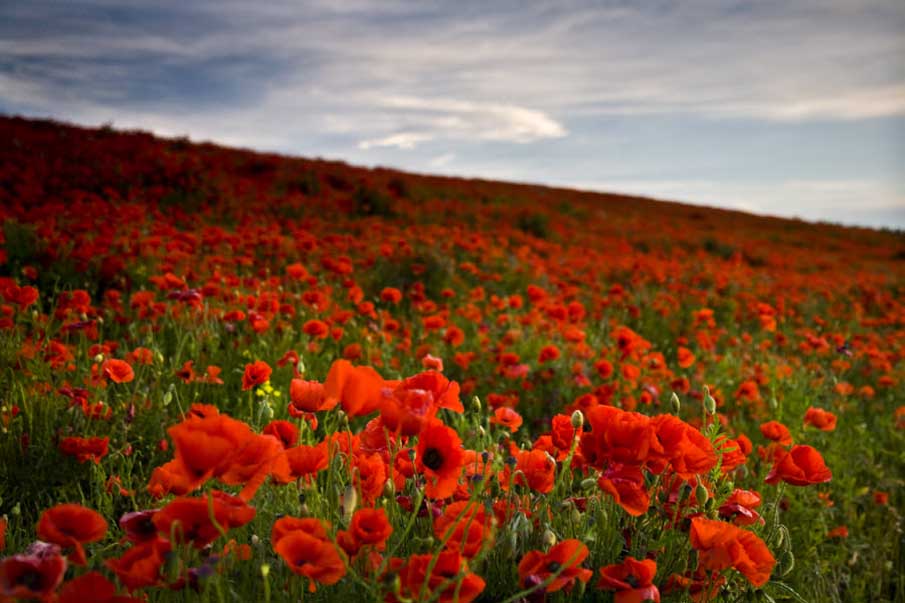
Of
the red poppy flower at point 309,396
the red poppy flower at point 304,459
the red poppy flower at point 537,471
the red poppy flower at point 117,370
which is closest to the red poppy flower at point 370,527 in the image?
the red poppy flower at point 304,459

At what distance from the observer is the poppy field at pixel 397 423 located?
3.65ft

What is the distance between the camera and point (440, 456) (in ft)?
4.21

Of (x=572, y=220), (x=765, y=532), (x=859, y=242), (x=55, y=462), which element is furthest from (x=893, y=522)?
(x=859, y=242)

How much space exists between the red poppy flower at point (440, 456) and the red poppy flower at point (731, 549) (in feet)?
1.55

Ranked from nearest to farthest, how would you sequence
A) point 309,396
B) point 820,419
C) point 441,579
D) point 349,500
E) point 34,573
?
point 34,573 < point 441,579 < point 349,500 < point 309,396 < point 820,419

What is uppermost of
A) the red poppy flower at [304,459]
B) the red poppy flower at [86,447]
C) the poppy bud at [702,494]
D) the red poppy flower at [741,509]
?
the red poppy flower at [304,459]

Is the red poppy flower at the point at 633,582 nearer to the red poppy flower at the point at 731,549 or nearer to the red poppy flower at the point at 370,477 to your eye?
the red poppy flower at the point at 731,549

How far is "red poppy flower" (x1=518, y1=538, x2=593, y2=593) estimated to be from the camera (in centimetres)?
111

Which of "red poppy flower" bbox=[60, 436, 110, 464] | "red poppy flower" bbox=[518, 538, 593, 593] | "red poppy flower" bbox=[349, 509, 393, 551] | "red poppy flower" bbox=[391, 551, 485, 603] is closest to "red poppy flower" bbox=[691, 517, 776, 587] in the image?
"red poppy flower" bbox=[518, 538, 593, 593]

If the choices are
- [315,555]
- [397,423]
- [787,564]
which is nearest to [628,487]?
[397,423]

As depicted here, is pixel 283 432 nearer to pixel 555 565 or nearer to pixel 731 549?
pixel 555 565

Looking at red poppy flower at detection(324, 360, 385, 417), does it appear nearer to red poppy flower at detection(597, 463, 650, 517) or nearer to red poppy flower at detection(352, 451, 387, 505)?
red poppy flower at detection(352, 451, 387, 505)

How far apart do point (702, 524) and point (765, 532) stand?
0.73 meters

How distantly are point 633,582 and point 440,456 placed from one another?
1.38 ft
